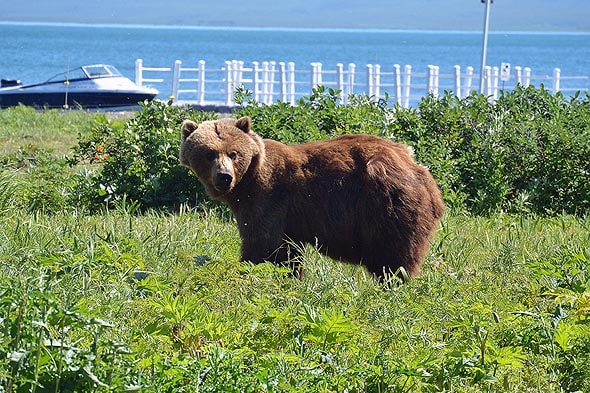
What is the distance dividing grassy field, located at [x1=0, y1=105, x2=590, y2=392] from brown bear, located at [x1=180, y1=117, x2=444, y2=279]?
0.20 metres

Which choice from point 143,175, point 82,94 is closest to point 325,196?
point 143,175

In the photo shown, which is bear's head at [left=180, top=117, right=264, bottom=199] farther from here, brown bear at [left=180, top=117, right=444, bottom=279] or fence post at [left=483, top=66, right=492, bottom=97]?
fence post at [left=483, top=66, right=492, bottom=97]

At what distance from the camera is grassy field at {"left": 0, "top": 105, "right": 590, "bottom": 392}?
4.86m

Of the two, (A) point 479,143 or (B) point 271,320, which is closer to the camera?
(B) point 271,320

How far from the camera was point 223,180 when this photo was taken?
7.54 meters

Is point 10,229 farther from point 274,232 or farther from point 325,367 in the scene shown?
point 325,367

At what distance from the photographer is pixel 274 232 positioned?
7637mm

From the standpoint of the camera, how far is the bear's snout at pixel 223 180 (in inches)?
296

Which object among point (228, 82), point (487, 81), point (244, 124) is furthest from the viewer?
point (487, 81)

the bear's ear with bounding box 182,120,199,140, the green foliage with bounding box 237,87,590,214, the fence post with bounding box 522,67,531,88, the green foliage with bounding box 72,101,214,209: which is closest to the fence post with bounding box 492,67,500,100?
the fence post with bounding box 522,67,531,88

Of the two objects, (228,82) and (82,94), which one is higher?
(82,94)

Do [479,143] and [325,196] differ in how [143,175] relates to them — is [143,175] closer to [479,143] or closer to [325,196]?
[479,143]

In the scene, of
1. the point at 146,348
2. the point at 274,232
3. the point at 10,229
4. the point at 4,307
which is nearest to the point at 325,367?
the point at 146,348

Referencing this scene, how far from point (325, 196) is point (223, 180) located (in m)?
0.76
